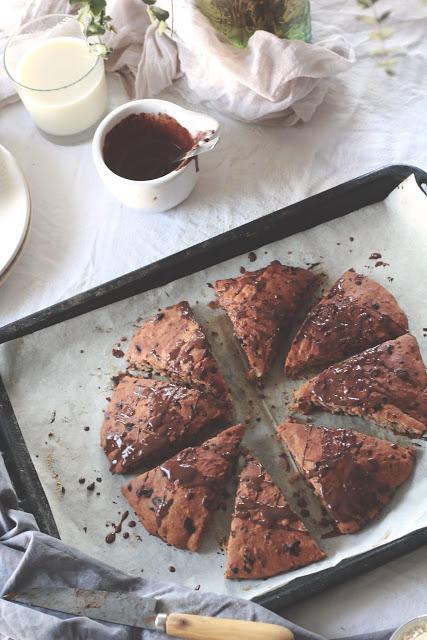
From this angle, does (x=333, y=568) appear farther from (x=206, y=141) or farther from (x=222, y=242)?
(x=206, y=141)

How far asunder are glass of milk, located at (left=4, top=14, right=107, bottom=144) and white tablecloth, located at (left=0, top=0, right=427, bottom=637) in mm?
159

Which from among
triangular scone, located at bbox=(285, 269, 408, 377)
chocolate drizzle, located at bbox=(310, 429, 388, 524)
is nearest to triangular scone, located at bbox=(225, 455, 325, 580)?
chocolate drizzle, located at bbox=(310, 429, 388, 524)

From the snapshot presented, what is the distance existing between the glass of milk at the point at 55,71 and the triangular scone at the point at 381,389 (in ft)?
3.67

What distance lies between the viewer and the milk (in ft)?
7.79

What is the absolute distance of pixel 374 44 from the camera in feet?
8.67

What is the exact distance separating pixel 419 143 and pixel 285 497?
4.01 feet

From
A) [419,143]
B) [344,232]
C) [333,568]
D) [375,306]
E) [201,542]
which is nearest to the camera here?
[333,568]

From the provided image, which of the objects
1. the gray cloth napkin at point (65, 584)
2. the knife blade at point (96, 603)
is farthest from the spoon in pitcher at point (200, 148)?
the knife blade at point (96, 603)

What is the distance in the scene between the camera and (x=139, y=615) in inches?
68.1

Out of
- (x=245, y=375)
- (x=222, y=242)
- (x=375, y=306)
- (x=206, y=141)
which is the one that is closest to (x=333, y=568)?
(x=245, y=375)

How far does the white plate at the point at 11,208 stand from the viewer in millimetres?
2273

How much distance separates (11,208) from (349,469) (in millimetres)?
1247

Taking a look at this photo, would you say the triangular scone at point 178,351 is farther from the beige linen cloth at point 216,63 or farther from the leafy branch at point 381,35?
the leafy branch at point 381,35

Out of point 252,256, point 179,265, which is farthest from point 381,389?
point 179,265
